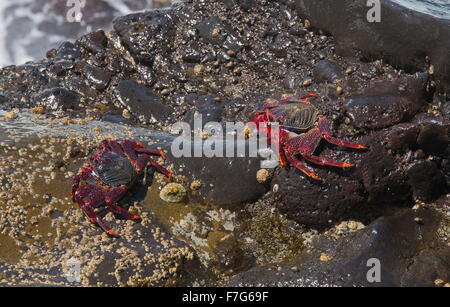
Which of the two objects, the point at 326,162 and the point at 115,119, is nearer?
the point at 326,162

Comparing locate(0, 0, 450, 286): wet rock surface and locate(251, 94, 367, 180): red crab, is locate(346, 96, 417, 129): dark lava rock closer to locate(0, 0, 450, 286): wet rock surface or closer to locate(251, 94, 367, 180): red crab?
locate(0, 0, 450, 286): wet rock surface

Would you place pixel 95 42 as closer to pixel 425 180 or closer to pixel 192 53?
pixel 192 53

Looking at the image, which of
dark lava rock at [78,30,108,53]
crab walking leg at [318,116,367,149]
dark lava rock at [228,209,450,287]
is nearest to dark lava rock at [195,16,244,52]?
dark lava rock at [78,30,108,53]

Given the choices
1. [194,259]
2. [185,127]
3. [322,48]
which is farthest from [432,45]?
[194,259]

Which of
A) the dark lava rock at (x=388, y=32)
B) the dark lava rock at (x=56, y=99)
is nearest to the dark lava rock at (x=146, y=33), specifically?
the dark lava rock at (x=56, y=99)

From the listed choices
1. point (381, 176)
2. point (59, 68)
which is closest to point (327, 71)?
point (381, 176)
